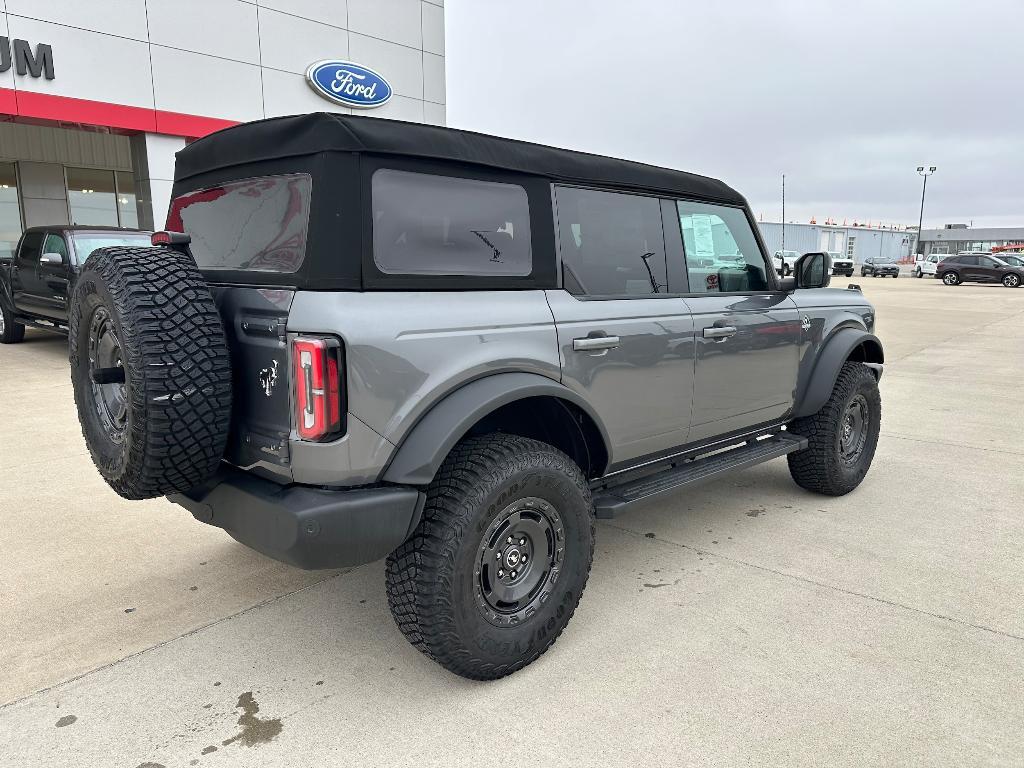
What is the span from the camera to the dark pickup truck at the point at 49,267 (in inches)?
350

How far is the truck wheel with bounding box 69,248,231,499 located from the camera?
7.20 feet

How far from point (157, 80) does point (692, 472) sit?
44.8ft

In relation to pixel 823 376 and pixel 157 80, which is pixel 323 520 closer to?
pixel 823 376

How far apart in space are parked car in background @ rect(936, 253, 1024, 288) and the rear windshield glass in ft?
127

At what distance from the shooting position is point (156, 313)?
222cm

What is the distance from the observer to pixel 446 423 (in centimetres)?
238

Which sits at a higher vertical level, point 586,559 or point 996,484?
point 586,559

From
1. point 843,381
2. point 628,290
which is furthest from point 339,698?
point 843,381

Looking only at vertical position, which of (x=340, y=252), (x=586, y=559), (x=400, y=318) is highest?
(x=340, y=252)

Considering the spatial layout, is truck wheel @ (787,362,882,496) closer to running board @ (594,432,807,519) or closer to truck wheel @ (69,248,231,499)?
running board @ (594,432,807,519)

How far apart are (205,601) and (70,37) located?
12.8 m

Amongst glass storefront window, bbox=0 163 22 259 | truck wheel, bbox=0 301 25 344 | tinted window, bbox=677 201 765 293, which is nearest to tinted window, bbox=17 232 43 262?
truck wheel, bbox=0 301 25 344

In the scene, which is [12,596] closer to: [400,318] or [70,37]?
[400,318]

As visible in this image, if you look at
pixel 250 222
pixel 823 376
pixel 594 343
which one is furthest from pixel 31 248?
pixel 823 376
